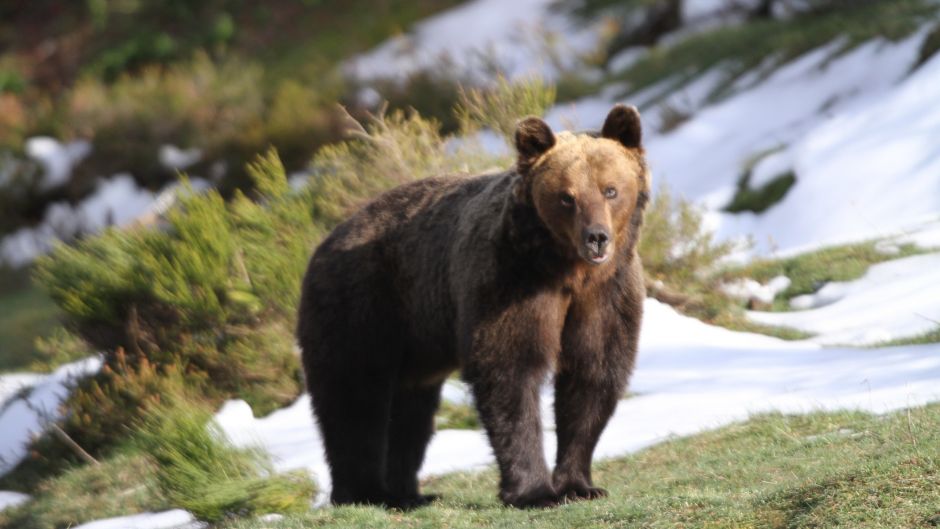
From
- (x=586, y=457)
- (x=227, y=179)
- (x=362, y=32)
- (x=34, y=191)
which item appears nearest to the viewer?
(x=586, y=457)

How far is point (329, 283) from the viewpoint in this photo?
773cm

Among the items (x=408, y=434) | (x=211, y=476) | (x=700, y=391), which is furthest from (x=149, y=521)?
(x=700, y=391)

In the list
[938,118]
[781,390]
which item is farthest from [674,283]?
[938,118]

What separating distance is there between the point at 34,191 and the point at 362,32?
7567 millimetres

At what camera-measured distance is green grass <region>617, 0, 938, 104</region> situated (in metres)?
18.5

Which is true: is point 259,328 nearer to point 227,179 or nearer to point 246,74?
point 227,179

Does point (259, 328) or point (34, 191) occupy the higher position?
point (259, 328)

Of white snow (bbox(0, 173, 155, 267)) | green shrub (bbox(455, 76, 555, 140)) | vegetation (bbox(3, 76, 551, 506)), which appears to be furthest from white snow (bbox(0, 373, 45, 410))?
white snow (bbox(0, 173, 155, 267))

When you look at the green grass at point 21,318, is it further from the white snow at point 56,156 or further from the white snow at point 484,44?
the white snow at point 484,44

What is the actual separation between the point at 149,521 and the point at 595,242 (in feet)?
13.6

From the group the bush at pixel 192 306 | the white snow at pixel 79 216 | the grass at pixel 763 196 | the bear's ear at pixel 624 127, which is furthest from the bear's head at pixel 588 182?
the white snow at pixel 79 216

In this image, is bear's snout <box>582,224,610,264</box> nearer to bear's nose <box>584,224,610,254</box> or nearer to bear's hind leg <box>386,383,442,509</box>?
bear's nose <box>584,224,610,254</box>

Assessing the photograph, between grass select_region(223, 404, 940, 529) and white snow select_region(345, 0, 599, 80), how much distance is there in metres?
14.6

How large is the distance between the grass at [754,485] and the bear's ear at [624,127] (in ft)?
5.71
